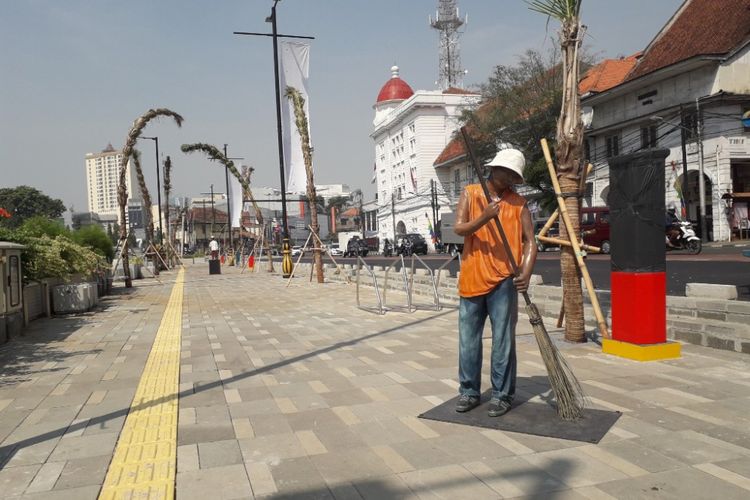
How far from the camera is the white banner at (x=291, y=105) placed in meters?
17.2

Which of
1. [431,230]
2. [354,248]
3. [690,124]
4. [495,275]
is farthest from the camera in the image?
[431,230]

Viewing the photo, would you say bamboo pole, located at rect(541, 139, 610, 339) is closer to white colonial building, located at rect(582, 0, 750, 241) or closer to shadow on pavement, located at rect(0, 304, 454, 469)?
shadow on pavement, located at rect(0, 304, 454, 469)

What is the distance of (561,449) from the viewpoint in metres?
3.55

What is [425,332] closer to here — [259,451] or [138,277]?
[259,451]

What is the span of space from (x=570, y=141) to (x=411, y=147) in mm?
61431

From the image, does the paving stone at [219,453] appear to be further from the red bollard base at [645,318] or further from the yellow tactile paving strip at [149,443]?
the red bollard base at [645,318]

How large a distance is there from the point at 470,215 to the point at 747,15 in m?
33.3

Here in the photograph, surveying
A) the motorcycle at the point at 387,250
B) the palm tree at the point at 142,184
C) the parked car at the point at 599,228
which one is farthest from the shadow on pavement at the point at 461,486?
the motorcycle at the point at 387,250

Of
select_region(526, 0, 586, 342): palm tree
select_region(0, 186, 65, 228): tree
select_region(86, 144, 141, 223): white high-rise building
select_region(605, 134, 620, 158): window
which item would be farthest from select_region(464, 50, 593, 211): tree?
select_region(86, 144, 141, 223): white high-rise building

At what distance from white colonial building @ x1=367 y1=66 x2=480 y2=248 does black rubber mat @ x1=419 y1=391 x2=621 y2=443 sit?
53924 millimetres

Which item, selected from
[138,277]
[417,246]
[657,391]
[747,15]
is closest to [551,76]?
[747,15]

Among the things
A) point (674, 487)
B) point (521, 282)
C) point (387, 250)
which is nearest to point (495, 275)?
point (521, 282)

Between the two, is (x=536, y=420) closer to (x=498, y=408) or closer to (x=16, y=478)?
(x=498, y=408)

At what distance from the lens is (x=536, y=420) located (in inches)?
159
